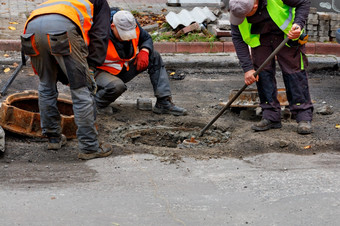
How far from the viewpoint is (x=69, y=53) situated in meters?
4.91

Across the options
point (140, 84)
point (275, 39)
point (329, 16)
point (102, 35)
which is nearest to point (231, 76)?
point (140, 84)

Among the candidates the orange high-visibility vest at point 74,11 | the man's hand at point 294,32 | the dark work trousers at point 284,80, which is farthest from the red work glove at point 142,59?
the man's hand at point 294,32

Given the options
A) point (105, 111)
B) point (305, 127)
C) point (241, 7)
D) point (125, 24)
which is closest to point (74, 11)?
point (125, 24)

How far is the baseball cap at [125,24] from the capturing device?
20.1ft

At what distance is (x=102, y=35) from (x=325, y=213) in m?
2.58

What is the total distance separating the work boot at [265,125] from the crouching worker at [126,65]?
1000 millimetres

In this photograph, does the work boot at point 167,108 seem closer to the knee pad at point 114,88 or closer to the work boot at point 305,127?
the knee pad at point 114,88

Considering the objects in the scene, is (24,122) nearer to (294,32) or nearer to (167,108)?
(167,108)

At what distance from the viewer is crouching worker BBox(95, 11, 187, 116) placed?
621 centimetres

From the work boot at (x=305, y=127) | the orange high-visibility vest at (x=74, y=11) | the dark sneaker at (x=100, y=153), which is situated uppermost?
the orange high-visibility vest at (x=74, y=11)

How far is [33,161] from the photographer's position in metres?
5.16

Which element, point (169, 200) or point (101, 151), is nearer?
point (169, 200)

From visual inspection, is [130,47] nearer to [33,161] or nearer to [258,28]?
[258,28]

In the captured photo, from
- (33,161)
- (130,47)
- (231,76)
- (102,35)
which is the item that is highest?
(102,35)
